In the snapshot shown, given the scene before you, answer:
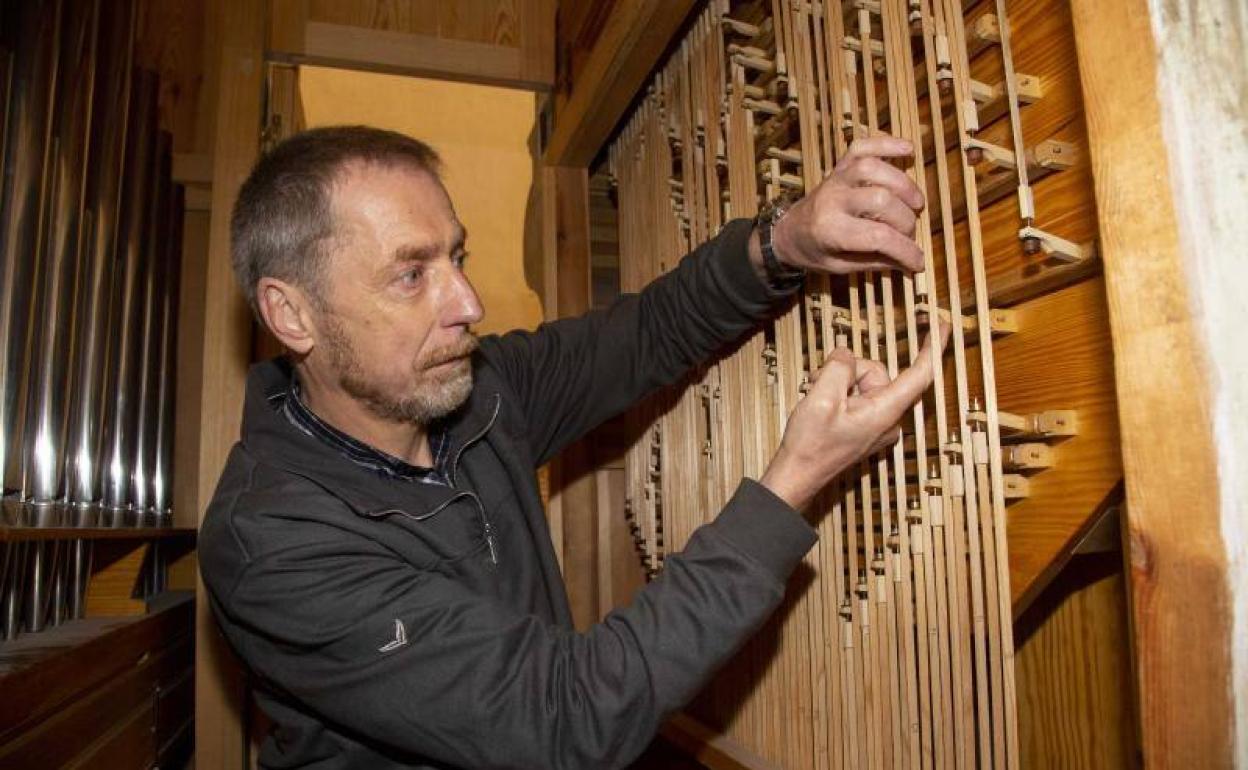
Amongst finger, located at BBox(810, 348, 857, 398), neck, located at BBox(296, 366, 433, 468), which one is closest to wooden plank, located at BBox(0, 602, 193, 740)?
neck, located at BBox(296, 366, 433, 468)

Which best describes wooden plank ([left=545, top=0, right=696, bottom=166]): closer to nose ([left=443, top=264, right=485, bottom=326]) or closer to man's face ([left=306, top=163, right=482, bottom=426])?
man's face ([left=306, top=163, right=482, bottom=426])

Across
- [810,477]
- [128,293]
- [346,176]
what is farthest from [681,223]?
[128,293]

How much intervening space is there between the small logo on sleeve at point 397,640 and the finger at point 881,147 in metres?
0.86

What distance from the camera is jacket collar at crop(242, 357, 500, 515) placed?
→ 1.41 meters

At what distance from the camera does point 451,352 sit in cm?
153

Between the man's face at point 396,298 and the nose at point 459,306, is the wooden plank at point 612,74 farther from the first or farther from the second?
the nose at point 459,306

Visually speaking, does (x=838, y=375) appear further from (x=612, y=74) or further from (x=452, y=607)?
(x=612, y=74)

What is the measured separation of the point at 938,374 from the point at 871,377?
12cm

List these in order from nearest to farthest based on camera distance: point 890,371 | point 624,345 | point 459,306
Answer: point 890,371
point 459,306
point 624,345

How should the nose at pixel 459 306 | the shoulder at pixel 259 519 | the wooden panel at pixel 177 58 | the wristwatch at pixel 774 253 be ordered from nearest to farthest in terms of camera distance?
1. the shoulder at pixel 259 519
2. the wristwatch at pixel 774 253
3. the nose at pixel 459 306
4. the wooden panel at pixel 177 58

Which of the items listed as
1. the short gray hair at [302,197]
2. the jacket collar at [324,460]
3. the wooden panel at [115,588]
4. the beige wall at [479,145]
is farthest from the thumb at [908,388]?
the wooden panel at [115,588]

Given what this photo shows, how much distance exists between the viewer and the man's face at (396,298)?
148 centimetres

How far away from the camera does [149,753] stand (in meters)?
2.38

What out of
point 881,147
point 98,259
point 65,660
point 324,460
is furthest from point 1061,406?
point 98,259
